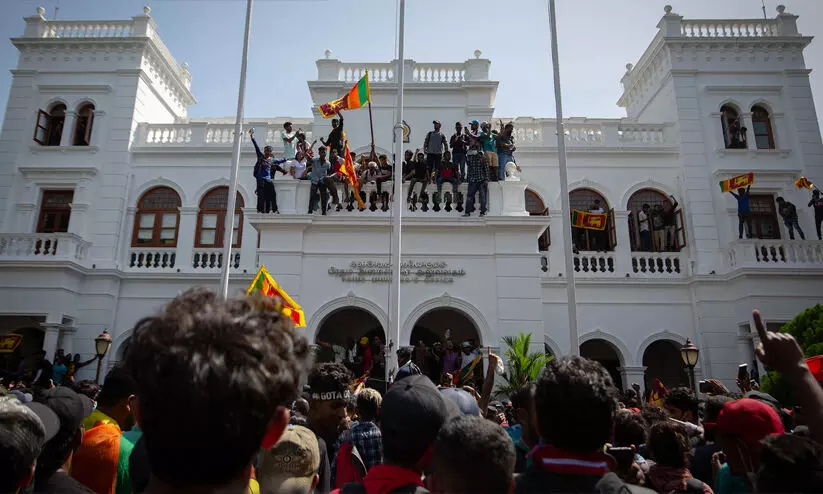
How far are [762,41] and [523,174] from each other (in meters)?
9.38

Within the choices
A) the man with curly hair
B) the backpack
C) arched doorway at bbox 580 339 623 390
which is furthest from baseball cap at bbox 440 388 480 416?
arched doorway at bbox 580 339 623 390

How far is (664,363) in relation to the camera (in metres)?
17.3

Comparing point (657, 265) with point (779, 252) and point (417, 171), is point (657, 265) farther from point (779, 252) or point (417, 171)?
point (417, 171)

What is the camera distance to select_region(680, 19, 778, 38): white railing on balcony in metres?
18.7

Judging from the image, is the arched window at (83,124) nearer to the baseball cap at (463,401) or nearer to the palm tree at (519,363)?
the palm tree at (519,363)

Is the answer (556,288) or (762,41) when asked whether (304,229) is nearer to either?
(556,288)

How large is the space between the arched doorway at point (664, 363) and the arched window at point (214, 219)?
1389 cm

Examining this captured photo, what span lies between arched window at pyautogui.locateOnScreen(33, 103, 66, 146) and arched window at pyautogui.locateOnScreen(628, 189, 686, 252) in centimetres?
1964

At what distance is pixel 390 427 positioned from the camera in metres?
2.46

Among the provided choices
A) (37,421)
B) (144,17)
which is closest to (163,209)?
(144,17)

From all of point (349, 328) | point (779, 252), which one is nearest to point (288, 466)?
point (349, 328)

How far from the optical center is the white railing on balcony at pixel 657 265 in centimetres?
1650

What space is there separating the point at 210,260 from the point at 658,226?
47.4 feet

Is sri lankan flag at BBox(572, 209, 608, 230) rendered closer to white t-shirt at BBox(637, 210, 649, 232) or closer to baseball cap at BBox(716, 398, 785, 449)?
white t-shirt at BBox(637, 210, 649, 232)
